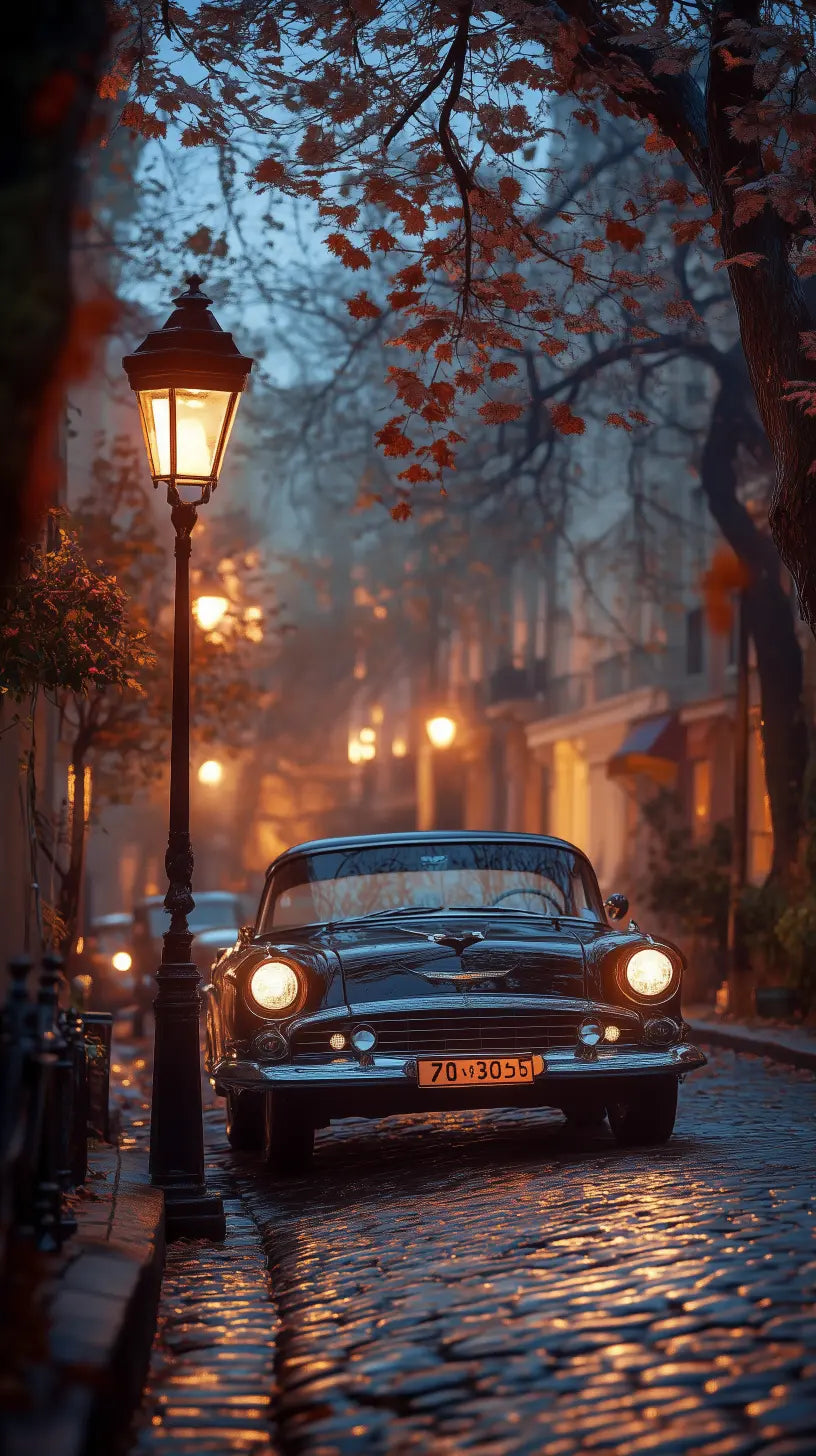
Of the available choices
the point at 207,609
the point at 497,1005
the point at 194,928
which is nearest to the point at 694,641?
the point at 194,928

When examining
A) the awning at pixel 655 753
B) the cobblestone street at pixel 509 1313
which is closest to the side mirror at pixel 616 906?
the cobblestone street at pixel 509 1313

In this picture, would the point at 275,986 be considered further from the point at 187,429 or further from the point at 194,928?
the point at 194,928

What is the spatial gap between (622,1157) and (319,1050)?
147 centimetres

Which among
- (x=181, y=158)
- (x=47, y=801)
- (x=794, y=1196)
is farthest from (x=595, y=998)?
(x=181, y=158)

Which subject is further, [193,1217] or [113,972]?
[113,972]

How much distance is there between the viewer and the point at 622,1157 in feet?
30.8

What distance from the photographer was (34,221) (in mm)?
3746

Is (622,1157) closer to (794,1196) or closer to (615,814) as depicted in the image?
(794,1196)

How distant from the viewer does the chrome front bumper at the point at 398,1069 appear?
9188 mm

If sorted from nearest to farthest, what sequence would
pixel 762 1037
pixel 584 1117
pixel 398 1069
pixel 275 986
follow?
pixel 398 1069
pixel 275 986
pixel 584 1117
pixel 762 1037

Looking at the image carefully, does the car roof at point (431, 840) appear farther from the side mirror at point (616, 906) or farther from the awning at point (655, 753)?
the awning at point (655, 753)

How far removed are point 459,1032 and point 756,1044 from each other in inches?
332

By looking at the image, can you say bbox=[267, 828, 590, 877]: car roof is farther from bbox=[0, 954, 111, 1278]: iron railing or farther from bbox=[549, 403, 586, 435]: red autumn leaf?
bbox=[0, 954, 111, 1278]: iron railing

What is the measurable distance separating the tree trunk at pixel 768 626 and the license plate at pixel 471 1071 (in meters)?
11.6
